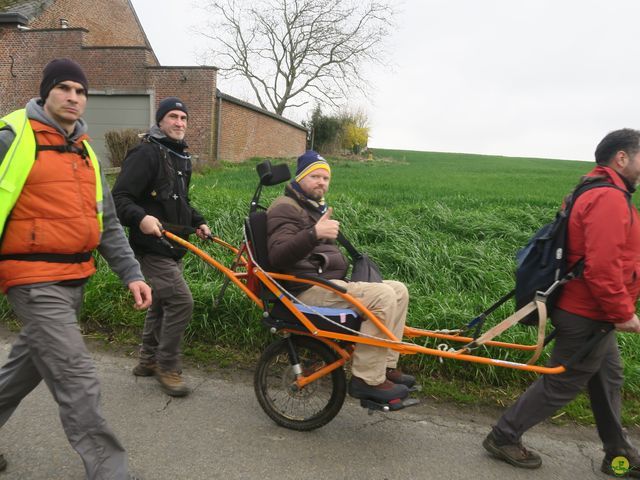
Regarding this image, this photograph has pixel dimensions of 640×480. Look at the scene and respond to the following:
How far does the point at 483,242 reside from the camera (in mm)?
6867

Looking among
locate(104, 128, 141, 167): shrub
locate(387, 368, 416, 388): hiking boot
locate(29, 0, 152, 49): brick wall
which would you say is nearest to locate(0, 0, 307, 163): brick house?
locate(29, 0, 152, 49): brick wall

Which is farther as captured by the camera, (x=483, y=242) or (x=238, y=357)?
(x=483, y=242)

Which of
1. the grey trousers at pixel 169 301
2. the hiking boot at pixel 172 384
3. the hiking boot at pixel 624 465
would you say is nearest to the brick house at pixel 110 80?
the grey trousers at pixel 169 301

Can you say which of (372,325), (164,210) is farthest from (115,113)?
(372,325)

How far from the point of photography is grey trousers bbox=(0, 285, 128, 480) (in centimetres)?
239

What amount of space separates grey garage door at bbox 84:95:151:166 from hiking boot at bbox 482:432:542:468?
66.2 ft

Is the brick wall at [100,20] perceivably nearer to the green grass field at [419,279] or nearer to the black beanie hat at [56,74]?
the green grass field at [419,279]

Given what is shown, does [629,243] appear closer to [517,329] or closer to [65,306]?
[517,329]

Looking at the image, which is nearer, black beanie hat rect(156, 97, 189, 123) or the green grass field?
black beanie hat rect(156, 97, 189, 123)

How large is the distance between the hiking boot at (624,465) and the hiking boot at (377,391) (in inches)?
49.6

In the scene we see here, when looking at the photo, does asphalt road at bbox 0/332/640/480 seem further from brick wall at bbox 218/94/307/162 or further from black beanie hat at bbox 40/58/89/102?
brick wall at bbox 218/94/307/162

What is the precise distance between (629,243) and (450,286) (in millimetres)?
2955

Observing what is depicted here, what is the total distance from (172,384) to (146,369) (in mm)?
418

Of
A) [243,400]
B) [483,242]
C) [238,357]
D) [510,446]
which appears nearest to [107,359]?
[238,357]
